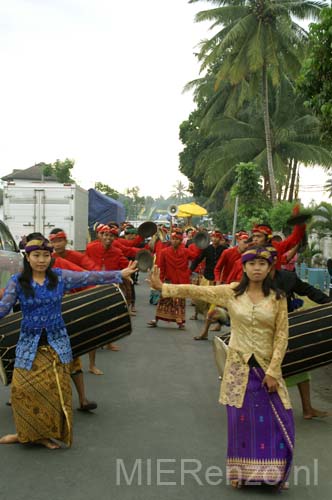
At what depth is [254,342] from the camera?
431 centimetres

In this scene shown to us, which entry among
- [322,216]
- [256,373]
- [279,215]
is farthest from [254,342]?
[279,215]

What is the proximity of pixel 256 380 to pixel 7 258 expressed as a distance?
697 centimetres

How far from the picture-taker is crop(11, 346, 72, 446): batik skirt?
4996mm

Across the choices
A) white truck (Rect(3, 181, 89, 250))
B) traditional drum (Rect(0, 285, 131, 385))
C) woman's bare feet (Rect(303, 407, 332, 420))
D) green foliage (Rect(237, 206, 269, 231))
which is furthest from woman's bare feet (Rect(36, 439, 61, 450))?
green foliage (Rect(237, 206, 269, 231))

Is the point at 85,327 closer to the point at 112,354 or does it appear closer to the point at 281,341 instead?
the point at 281,341

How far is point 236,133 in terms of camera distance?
34.5 meters

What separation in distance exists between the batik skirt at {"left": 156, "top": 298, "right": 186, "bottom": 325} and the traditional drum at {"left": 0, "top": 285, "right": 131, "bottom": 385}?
587 cm

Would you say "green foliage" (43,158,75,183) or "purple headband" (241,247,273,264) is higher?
"green foliage" (43,158,75,183)

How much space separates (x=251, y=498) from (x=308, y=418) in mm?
1981

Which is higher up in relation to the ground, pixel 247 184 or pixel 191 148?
pixel 191 148

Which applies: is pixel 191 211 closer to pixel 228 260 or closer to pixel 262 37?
pixel 262 37

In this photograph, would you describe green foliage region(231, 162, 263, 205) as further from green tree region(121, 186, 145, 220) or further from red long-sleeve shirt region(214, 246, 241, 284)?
green tree region(121, 186, 145, 220)

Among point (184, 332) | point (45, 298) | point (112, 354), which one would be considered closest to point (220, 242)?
point (184, 332)

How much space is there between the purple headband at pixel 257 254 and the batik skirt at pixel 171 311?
7510 mm
